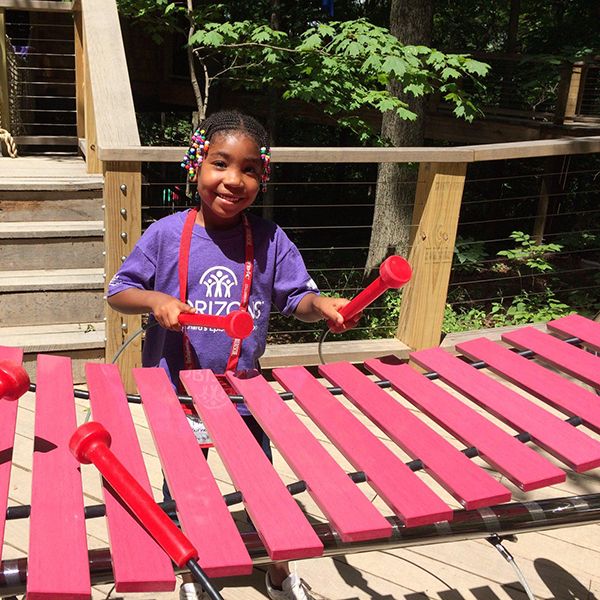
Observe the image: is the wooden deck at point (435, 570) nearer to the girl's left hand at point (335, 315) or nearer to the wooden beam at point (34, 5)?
the girl's left hand at point (335, 315)

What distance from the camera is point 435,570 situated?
2381 millimetres

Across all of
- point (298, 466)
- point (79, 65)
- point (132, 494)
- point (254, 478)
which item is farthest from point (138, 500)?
point (79, 65)

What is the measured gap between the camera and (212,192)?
6.25 feet

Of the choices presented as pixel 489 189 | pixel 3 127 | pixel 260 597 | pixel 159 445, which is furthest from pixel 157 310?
pixel 489 189

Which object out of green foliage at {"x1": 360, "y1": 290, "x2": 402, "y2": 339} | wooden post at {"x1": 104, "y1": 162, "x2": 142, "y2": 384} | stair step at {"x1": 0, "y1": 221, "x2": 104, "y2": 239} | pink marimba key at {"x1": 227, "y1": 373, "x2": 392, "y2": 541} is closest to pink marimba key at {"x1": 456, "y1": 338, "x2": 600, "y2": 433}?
pink marimba key at {"x1": 227, "y1": 373, "x2": 392, "y2": 541}

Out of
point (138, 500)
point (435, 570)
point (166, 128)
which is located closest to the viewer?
point (138, 500)

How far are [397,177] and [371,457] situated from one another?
4.93 m

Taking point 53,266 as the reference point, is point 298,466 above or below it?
above

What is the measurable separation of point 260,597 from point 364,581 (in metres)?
0.36

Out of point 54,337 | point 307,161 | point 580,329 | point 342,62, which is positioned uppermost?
point 342,62

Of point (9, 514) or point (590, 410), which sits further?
point (590, 410)

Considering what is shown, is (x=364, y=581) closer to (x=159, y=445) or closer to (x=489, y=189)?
(x=159, y=445)

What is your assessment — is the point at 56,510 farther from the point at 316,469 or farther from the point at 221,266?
the point at 221,266

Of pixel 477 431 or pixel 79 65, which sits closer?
pixel 477 431
